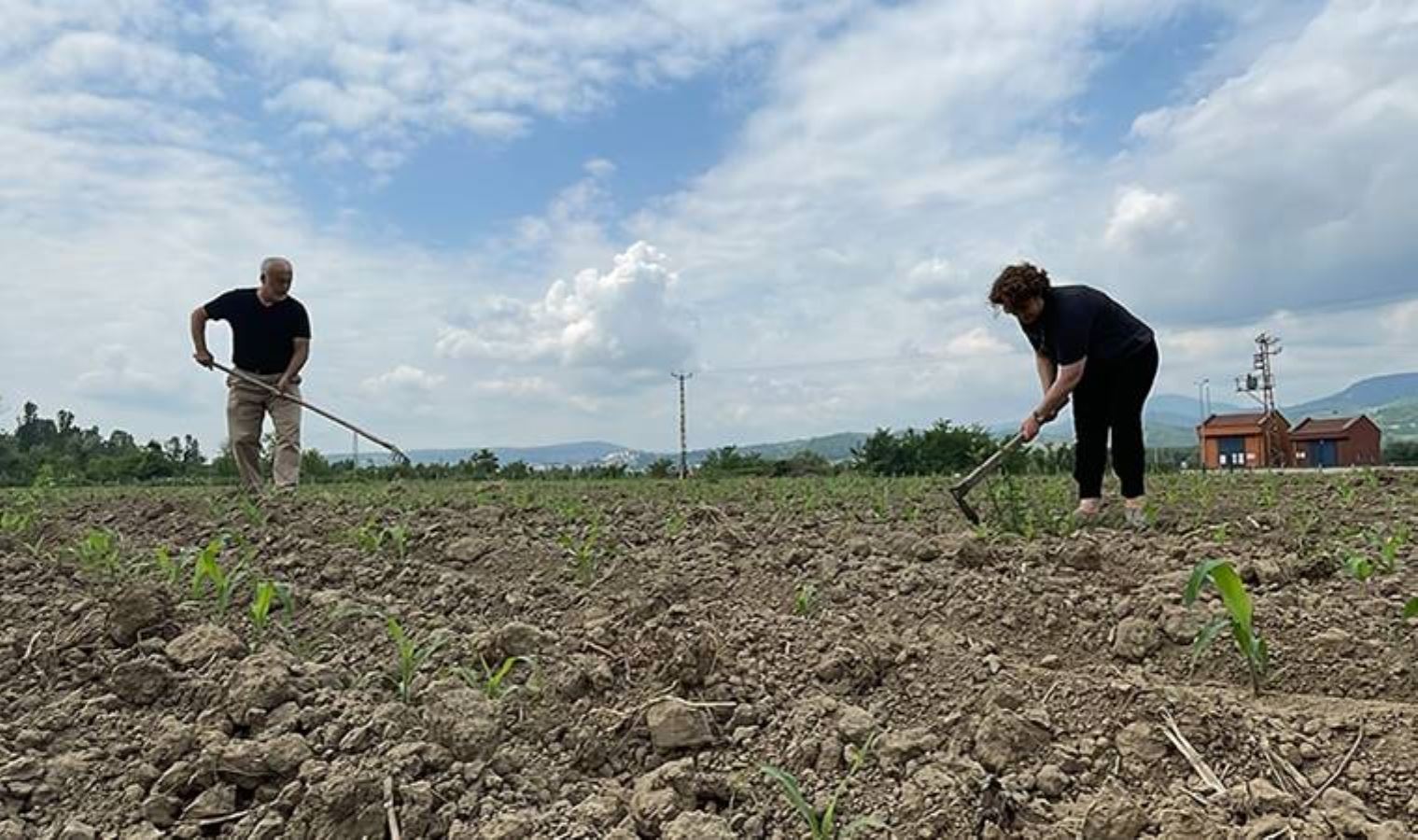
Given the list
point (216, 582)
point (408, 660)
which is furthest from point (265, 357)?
point (408, 660)

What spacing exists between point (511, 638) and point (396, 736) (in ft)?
1.78

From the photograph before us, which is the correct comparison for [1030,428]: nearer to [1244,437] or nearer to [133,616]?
[133,616]

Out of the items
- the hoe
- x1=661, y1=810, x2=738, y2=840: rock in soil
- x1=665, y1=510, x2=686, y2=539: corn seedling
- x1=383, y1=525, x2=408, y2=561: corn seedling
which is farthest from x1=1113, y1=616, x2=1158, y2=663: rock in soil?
x1=383, y1=525, x2=408, y2=561: corn seedling

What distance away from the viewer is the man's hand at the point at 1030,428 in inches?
206

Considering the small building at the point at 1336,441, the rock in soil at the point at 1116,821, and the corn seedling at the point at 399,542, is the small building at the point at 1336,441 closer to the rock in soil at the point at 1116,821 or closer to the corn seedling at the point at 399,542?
the corn seedling at the point at 399,542

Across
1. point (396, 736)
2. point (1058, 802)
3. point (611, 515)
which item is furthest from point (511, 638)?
point (611, 515)

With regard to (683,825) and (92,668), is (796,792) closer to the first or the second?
(683,825)

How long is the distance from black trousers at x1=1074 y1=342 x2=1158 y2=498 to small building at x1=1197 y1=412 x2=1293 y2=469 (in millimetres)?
41441

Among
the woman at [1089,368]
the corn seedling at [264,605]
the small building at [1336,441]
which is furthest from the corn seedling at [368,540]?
the small building at [1336,441]

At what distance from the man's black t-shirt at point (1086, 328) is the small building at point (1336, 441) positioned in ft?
154

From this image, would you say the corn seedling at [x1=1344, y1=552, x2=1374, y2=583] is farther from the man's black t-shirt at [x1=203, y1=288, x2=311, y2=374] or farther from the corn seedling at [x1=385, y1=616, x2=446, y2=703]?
the man's black t-shirt at [x1=203, y1=288, x2=311, y2=374]

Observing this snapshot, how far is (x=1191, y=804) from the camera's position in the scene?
5.84 feet

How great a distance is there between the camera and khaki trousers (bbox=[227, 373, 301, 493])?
8039 millimetres

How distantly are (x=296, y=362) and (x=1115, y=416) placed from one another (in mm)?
6033
